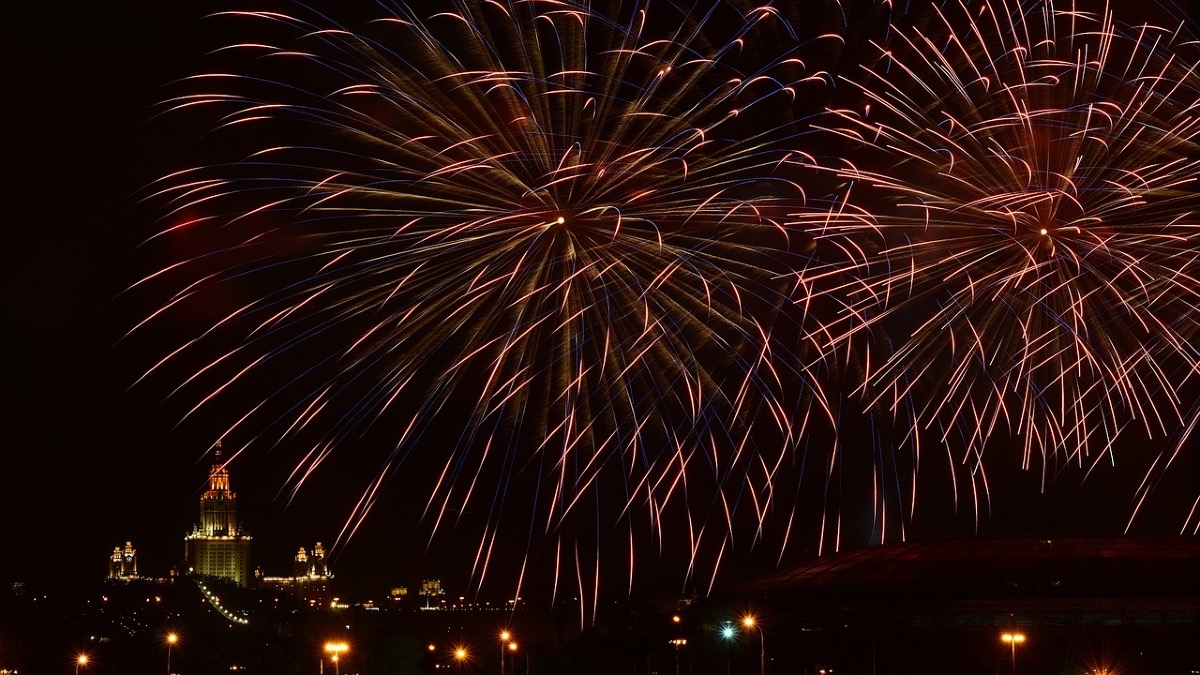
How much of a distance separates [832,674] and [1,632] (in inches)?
2232

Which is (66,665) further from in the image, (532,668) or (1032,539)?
(1032,539)

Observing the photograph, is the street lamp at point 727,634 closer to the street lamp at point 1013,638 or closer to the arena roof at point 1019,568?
the arena roof at point 1019,568

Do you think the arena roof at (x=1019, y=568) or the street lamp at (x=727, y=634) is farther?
the street lamp at (x=727, y=634)

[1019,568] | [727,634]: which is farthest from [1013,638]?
[727,634]

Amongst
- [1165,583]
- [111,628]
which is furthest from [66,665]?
[1165,583]

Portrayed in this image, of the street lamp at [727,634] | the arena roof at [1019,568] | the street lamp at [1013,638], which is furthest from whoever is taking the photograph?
the street lamp at [727,634]

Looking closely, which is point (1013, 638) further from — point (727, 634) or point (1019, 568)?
point (727, 634)

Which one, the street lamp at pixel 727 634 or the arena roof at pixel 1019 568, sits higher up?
the arena roof at pixel 1019 568

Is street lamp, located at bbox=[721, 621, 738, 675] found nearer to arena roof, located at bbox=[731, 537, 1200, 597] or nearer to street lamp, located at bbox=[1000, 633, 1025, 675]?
arena roof, located at bbox=[731, 537, 1200, 597]

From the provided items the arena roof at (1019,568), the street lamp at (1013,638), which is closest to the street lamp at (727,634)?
the arena roof at (1019,568)

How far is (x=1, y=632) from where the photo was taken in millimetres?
85500

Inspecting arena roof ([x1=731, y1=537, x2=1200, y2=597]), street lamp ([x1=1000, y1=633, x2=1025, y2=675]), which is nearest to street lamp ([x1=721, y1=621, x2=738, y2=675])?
arena roof ([x1=731, y1=537, x2=1200, y2=597])

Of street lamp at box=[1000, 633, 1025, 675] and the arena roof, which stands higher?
the arena roof

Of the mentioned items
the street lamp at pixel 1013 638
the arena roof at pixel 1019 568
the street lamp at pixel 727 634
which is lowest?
the street lamp at pixel 1013 638
